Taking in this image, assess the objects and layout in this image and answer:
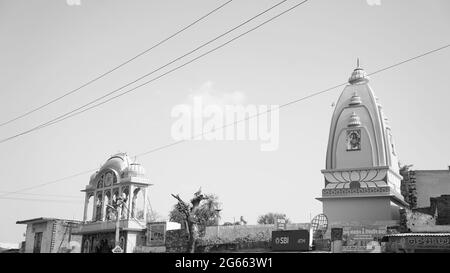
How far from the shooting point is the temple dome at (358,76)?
38625 mm

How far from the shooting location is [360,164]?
1427 inches

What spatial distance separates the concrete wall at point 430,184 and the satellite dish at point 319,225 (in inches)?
509

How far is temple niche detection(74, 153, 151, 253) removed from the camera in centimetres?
4166

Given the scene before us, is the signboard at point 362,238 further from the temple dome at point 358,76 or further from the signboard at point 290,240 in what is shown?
the temple dome at point 358,76

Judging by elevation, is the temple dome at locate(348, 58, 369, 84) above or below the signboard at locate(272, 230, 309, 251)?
above

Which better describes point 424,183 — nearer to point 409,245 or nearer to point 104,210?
point 409,245

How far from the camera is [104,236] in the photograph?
44.2 meters

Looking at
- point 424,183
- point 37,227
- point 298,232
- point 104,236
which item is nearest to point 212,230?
point 298,232

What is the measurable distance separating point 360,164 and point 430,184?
32.6ft

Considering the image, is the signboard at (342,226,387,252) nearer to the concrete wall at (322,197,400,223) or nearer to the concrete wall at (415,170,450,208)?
the concrete wall at (322,197,400,223)

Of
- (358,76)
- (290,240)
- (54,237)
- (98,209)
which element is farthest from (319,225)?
(54,237)

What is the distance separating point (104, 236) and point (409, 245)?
27585 millimetres

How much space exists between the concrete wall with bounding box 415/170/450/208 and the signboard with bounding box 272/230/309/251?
1591 cm

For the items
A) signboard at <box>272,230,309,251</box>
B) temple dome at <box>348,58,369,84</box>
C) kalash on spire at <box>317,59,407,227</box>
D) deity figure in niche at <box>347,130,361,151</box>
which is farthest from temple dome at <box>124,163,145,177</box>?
temple dome at <box>348,58,369,84</box>
